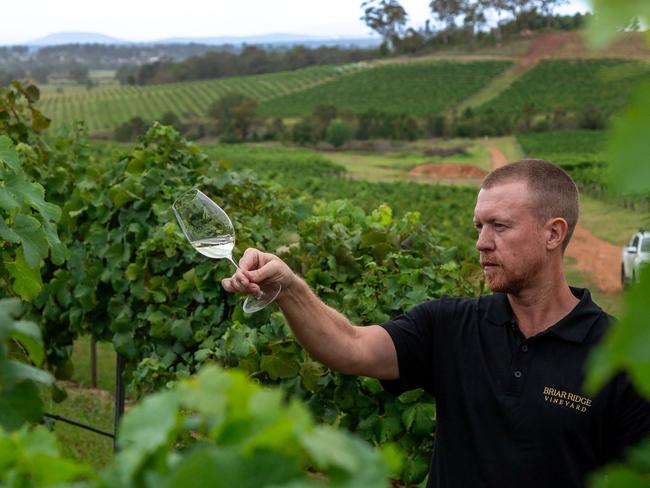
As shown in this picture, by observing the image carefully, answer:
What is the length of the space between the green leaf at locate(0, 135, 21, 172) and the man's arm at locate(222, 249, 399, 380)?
666 millimetres

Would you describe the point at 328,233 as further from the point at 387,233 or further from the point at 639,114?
the point at 639,114

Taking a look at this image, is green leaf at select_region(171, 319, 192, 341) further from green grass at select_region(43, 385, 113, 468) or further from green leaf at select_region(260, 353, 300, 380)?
green grass at select_region(43, 385, 113, 468)

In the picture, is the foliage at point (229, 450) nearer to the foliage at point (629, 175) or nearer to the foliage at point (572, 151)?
the foliage at point (629, 175)

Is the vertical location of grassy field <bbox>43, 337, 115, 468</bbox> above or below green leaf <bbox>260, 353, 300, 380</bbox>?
below

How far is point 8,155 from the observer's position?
8.45ft

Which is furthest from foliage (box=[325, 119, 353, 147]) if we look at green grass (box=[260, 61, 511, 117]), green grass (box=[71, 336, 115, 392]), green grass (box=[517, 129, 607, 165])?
green grass (box=[71, 336, 115, 392])

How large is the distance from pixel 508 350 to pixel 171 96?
298ft

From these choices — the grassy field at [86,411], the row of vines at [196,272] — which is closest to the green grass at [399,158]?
the grassy field at [86,411]

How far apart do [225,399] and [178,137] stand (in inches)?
194

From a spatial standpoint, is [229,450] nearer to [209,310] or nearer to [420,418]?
[420,418]

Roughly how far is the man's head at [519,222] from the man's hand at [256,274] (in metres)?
0.52

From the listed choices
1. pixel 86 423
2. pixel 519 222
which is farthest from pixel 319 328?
pixel 86 423

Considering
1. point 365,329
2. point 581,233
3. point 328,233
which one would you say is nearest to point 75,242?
point 328,233

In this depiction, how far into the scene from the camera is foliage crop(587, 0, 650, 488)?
20.6 inches
